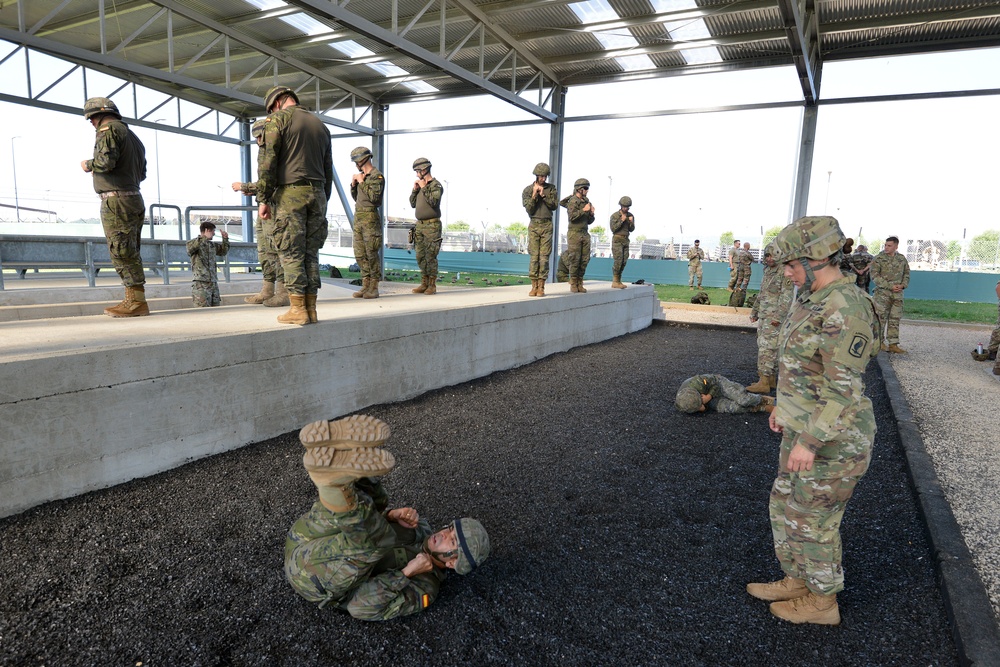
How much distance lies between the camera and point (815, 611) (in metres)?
2.45

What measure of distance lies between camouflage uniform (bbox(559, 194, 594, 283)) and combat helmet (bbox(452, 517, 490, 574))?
7456 millimetres

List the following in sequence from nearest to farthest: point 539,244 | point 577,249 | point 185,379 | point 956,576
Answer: point 956,576 < point 185,379 < point 539,244 < point 577,249

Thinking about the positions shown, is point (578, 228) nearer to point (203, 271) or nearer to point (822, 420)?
point (203, 271)

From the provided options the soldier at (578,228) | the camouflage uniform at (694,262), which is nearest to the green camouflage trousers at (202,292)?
the soldier at (578,228)

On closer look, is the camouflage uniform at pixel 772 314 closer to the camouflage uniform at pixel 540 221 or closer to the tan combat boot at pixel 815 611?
the camouflage uniform at pixel 540 221

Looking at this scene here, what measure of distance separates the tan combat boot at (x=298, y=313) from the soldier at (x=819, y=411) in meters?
3.60

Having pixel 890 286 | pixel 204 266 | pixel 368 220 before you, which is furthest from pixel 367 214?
pixel 890 286

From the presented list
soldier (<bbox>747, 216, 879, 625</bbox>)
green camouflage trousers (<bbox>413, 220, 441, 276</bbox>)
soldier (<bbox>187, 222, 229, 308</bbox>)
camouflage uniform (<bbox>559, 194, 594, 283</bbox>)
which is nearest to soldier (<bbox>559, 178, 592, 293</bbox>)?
camouflage uniform (<bbox>559, 194, 594, 283</bbox>)

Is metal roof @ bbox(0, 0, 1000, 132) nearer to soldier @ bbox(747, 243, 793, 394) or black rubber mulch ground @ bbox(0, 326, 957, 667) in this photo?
soldier @ bbox(747, 243, 793, 394)

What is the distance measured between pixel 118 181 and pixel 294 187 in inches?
58.6

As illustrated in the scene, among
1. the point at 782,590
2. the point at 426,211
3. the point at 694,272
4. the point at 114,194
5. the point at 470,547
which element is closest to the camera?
the point at 470,547

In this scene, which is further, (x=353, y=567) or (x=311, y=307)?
(x=311, y=307)

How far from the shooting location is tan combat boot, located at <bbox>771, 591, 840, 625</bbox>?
8.03ft

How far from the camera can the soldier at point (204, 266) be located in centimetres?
704
